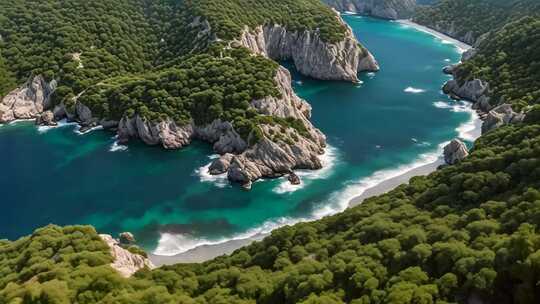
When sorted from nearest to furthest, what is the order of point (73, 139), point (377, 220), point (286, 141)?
point (377, 220), point (286, 141), point (73, 139)

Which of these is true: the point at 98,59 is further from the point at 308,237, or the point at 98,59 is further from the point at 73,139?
the point at 308,237

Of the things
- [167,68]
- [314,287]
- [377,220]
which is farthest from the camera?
[167,68]

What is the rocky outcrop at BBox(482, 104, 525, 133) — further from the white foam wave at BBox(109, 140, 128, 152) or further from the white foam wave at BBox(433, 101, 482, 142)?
the white foam wave at BBox(109, 140, 128, 152)

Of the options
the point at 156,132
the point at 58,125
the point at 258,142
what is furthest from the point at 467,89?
the point at 58,125

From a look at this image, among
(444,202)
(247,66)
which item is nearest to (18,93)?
(247,66)

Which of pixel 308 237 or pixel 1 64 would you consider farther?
pixel 1 64
